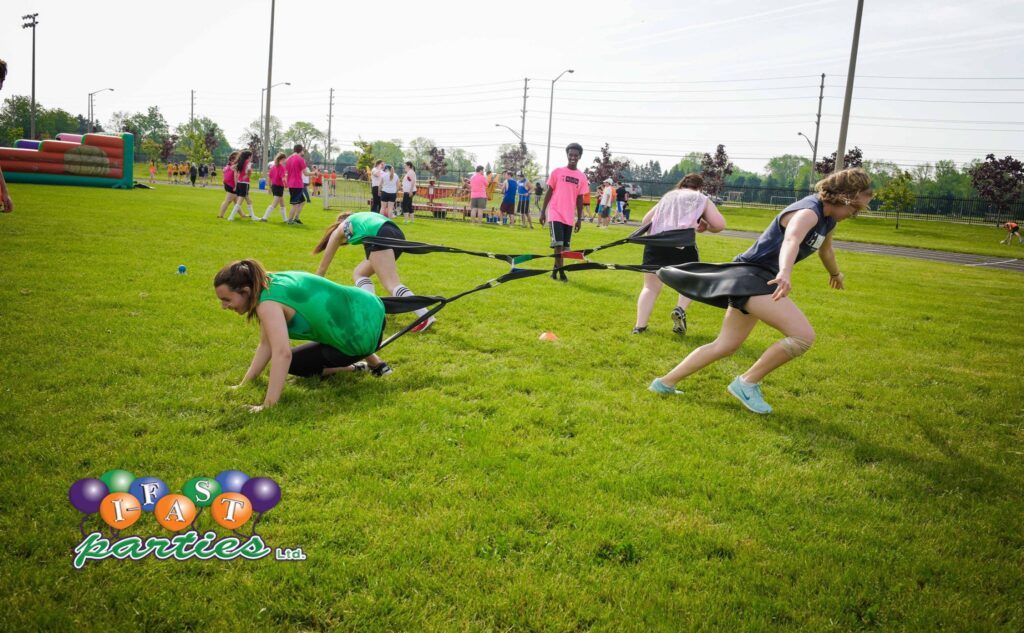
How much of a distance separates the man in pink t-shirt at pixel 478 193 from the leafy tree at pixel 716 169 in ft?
117

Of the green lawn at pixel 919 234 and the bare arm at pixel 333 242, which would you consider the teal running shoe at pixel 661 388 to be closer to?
the bare arm at pixel 333 242

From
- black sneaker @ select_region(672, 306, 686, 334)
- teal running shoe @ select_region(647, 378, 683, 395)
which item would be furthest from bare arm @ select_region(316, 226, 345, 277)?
black sneaker @ select_region(672, 306, 686, 334)

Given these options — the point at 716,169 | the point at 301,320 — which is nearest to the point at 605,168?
the point at 716,169

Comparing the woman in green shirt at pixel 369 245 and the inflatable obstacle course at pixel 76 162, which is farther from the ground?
the inflatable obstacle course at pixel 76 162

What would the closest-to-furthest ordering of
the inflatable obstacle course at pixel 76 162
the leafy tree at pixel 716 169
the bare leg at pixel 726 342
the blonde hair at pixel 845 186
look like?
the blonde hair at pixel 845 186, the bare leg at pixel 726 342, the inflatable obstacle course at pixel 76 162, the leafy tree at pixel 716 169

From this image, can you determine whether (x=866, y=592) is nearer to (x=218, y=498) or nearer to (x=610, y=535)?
(x=610, y=535)

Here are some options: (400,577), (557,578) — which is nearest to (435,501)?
(400,577)

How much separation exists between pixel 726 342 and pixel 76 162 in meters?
29.8

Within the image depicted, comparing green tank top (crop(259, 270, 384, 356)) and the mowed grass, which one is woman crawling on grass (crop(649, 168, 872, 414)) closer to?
the mowed grass

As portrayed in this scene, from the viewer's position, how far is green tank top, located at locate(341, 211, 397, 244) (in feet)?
22.1

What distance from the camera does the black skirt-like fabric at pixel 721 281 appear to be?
4.59 meters

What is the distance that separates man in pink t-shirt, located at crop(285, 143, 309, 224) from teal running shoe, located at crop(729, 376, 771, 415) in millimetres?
15134

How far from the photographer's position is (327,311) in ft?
15.3

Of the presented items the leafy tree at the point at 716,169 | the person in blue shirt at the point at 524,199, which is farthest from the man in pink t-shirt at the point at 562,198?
the leafy tree at the point at 716,169
